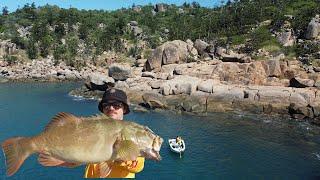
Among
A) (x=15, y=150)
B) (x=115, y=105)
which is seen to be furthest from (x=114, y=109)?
(x=15, y=150)

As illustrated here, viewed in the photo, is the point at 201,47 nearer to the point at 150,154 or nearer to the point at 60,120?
the point at 150,154

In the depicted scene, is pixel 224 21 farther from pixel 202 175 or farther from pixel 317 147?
pixel 202 175

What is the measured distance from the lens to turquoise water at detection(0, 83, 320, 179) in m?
33.3

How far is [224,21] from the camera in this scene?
11219cm

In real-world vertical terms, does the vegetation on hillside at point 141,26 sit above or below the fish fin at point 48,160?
above

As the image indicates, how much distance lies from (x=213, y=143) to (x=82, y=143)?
38.9 metres

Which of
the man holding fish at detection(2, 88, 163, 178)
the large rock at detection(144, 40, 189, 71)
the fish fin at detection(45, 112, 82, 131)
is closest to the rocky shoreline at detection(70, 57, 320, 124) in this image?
the large rock at detection(144, 40, 189, 71)

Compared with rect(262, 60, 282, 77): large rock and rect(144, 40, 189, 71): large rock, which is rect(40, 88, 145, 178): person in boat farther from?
rect(144, 40, 189, 71): large rock

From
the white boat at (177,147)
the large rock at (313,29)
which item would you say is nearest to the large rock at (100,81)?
the white boat at (177,147)

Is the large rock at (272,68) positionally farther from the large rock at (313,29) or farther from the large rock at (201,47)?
the large rock at (313,29)

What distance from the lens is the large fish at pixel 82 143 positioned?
383cm

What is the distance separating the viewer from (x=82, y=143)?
153 inches

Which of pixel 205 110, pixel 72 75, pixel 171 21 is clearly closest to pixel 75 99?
pixel 205 110

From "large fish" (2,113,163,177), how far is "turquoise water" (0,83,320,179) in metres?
28.4
